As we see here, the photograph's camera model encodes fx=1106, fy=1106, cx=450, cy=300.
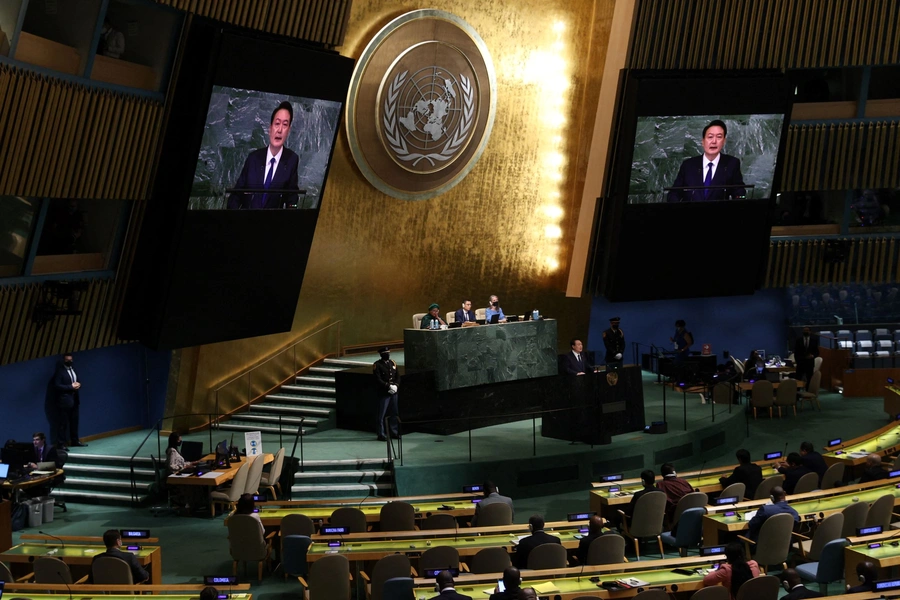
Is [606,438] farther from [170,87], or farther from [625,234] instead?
[170,87]

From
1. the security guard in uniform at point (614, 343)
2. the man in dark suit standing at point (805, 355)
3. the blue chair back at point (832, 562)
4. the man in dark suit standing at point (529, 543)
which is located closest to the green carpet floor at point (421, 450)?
the man in dark suit standing at point (805, 355)

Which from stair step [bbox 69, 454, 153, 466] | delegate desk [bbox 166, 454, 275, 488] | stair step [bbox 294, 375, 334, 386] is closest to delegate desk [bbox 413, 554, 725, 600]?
delegate desk [bbox 166, 454, 275, 488]

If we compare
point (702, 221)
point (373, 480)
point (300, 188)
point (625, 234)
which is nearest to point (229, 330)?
point (300, 188)

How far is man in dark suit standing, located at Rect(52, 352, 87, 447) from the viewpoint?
1706cm

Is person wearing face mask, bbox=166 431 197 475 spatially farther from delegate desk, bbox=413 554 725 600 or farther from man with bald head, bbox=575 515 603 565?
man with bald head, bbox=575 515 603 565

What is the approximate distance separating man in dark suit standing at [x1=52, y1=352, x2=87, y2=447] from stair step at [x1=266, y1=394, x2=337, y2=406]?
3.30m

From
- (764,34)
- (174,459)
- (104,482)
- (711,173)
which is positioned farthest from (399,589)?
(764,34)

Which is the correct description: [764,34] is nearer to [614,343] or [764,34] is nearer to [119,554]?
[614,343]

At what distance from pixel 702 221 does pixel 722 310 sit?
14.1ft

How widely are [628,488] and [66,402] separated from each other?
889 centimetres

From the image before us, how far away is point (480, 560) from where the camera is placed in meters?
10.3

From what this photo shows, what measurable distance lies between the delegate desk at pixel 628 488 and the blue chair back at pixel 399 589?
13.7 ft

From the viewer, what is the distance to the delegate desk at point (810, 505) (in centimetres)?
1163

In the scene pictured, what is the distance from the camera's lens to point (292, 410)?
61.2ft
